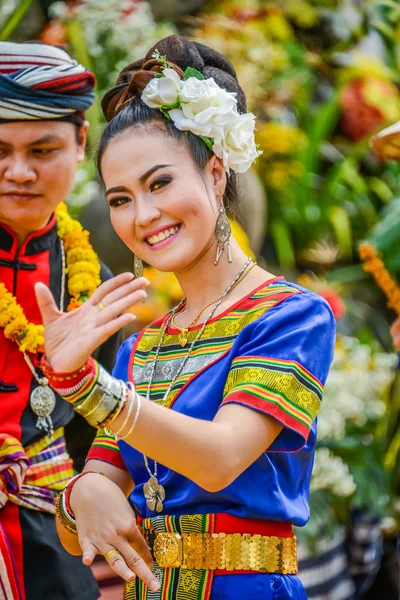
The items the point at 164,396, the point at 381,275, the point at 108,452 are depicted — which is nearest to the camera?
the point at 164,396

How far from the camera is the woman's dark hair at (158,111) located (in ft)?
6.63

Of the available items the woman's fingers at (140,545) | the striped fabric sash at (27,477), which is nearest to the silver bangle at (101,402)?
the woman's fingers at (140,545)

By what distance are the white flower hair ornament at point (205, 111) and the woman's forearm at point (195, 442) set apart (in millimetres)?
632

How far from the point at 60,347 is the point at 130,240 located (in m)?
0.42

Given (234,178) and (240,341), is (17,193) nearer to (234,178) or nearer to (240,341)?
(234,178)

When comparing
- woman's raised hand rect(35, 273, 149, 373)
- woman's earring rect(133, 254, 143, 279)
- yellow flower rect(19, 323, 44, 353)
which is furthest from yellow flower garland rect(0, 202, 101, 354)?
woman's raised hand rect(35, 273, 149, 373)

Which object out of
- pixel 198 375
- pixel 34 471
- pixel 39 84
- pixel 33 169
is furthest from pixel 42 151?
pixel 198 375

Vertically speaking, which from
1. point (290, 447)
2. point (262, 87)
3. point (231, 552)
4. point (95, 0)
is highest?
point (290, 447)

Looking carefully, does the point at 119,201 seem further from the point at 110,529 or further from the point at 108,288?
the point at 110,529

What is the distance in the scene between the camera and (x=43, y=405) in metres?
2.63

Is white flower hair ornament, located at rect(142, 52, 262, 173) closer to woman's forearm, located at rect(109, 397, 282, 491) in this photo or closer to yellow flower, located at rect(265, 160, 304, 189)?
woman's forearm, located at rect(109, 397, 282, 491)

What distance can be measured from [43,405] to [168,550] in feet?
2.67

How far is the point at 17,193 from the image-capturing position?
8.60 ft

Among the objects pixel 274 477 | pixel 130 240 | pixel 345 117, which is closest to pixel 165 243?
pixel 130 240
